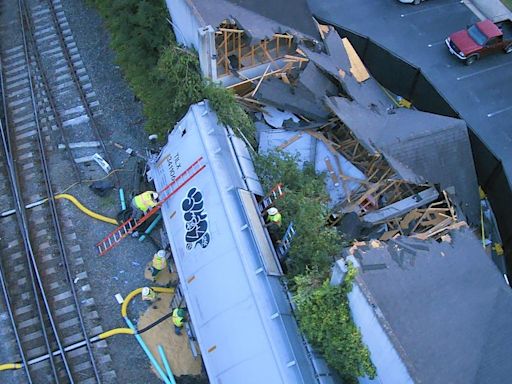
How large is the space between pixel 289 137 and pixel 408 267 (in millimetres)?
6265

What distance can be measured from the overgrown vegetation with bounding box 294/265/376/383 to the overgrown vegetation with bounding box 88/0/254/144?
18.0ft

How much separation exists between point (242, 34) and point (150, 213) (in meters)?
5.79

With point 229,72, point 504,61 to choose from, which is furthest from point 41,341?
point 504,61

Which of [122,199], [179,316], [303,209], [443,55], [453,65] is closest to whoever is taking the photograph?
[303,209]

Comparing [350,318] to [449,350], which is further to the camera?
[350,318]

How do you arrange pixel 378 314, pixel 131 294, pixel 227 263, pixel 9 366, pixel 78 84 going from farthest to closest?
pixel 78 84 < pixel 131 294 < pixel 9 366 < pixel 227 263 < pixel 378 314

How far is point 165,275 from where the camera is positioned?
14.8 m

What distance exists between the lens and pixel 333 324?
10.6 meters

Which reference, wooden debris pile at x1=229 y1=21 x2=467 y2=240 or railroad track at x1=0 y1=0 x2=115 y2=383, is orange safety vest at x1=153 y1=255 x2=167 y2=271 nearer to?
railroad track at x1=0 y1=0 x2=115 y2=383

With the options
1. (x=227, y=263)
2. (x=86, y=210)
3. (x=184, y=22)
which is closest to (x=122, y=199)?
(x=86, y=210)

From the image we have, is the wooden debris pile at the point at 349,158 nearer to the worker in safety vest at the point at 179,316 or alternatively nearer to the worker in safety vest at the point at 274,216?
the worker in safety vest at the point at 274,216

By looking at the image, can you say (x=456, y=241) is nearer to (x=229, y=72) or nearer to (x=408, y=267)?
(x=408, y=267)

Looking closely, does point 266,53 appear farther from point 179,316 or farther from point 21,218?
point 21,218

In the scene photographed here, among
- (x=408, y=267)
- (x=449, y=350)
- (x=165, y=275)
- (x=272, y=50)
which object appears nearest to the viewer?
(x=449, y=350)
